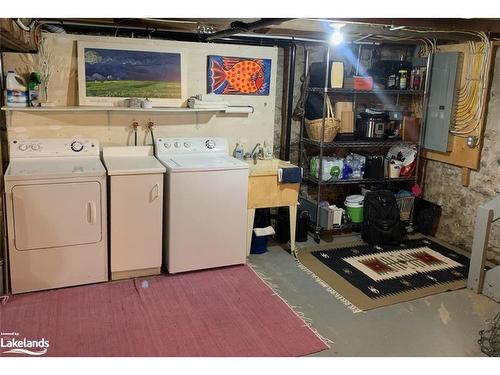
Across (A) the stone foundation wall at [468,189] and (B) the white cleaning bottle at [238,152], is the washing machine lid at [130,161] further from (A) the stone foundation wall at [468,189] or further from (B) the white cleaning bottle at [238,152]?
(A) the stone foundation wall at [468,189]

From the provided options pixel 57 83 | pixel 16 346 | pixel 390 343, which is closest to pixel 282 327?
pixel 390 343

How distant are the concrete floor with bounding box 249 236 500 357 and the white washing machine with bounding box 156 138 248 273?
0.45 m

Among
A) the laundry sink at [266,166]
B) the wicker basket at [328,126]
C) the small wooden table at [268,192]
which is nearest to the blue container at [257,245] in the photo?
the small wooden table at [268,192]

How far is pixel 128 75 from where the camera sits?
3867 millimetres

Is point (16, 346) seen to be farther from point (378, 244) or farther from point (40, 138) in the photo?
point (378, 244)

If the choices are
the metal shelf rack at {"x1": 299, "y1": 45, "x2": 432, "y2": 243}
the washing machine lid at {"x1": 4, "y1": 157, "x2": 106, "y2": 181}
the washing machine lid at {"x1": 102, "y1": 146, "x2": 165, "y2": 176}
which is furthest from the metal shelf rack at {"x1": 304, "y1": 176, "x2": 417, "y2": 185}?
the washing machine lid at {"x1": 4, "y1": 157, "x2": 106, "y2": 181}

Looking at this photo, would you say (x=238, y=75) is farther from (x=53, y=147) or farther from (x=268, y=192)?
(x=53, y=147)

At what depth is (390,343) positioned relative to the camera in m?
2.90

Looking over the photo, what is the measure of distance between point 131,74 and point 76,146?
749 millimetres

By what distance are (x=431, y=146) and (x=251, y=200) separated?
2105 millimetres

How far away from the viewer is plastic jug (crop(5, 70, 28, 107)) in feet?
11.3

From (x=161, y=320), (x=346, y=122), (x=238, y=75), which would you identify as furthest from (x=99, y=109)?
(x=346, y=122)

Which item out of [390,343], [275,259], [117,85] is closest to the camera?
[390,343]

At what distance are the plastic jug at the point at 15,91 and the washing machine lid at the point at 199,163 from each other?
113 cm
